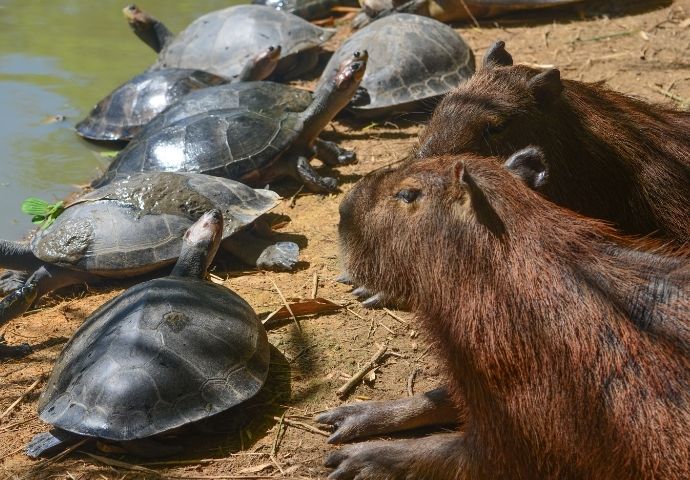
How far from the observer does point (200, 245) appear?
562 centimetres

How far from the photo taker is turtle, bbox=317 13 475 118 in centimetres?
902

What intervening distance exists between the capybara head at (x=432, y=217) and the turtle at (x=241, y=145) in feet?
12.0

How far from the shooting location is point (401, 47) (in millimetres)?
9398

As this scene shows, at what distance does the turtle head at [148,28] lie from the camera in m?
12.0

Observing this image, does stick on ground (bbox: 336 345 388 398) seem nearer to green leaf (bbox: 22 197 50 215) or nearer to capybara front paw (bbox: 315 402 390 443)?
capybara front paw (bbox: 315 402 390 443)

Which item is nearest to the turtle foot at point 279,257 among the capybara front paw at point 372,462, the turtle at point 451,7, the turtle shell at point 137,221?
the turtle shell at point 137,221

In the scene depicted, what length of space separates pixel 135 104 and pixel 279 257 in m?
4.08

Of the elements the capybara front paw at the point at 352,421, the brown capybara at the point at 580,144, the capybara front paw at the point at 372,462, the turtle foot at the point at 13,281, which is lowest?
the turtle foot at the point at 13,281

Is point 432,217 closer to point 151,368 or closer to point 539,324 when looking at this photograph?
point 539,324

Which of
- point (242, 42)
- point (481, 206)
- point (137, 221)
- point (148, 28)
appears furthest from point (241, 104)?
point (481, 206)

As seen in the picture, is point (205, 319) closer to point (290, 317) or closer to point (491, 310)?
point (290, 317)

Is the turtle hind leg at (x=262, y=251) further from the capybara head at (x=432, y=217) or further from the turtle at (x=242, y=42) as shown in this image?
the turtle at (x=242, y=42)

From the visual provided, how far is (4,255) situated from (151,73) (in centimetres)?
409

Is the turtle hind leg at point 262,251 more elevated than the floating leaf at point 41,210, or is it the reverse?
the turtle hind leg at point 262,251
